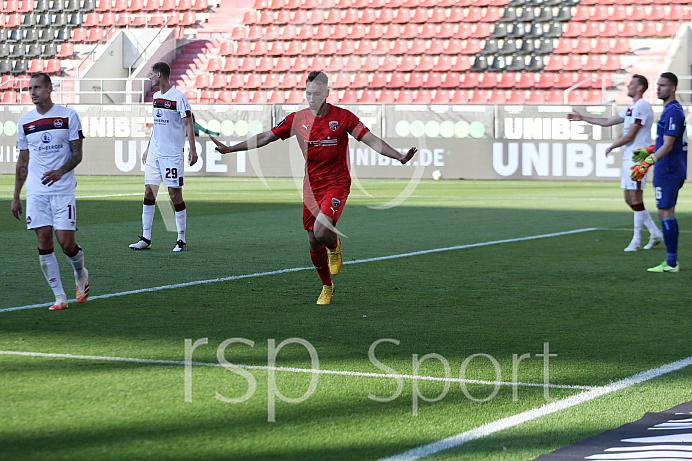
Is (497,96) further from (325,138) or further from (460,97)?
(325,138)

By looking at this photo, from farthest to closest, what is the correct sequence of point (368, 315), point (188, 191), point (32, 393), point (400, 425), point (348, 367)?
point (188, 191)
point (368, 315)
point (348, 367)
point (32, 393)
point (400, 425)

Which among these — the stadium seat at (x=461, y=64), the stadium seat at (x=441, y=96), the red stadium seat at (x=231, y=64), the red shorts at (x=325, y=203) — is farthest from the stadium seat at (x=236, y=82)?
the red shorts at (x=325, y=203)

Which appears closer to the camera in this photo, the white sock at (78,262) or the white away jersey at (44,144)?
the white away jersey at (44,144)

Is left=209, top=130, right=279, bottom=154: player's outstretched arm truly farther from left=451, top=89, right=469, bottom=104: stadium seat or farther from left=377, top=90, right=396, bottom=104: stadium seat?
left=377, top=90, right=396, bottom=104: stadium seat

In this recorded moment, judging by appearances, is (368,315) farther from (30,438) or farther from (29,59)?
(29,59)

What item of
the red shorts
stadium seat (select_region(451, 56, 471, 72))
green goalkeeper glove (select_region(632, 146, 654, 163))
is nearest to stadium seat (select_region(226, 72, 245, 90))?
stadium seat (select_region(451, 56, 471, 72))

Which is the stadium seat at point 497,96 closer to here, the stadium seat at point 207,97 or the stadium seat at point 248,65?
the stadium seat at point 248,65

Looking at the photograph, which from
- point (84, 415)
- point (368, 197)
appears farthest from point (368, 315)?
point (368, 197)

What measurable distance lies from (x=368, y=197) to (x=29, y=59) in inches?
878

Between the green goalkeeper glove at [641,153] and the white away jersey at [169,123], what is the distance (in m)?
5.49

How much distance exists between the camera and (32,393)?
568 cm

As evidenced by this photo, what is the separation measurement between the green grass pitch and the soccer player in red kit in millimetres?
553

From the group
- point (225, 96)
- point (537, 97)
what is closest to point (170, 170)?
point (537, 97)

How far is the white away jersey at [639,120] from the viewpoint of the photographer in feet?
43.4
